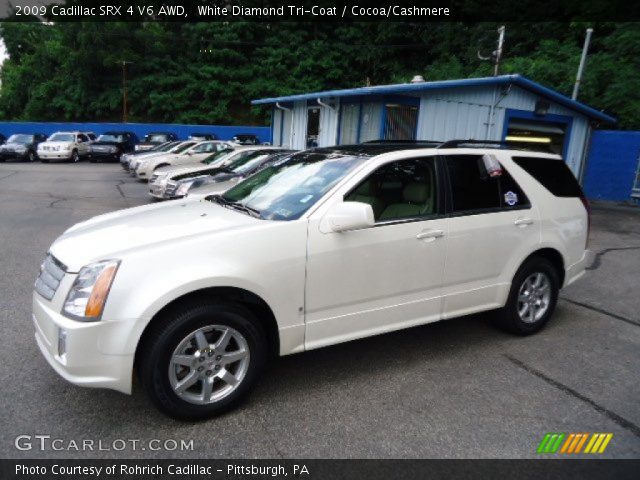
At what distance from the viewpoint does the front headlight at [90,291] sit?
9.12ft

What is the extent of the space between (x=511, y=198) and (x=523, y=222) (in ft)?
0.82

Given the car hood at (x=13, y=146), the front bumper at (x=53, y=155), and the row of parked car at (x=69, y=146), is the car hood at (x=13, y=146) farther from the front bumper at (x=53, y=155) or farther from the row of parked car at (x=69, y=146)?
the front bumper at (x=53, y=155)

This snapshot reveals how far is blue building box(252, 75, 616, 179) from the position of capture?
12484 mm

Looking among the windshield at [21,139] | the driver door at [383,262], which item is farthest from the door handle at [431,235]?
the windshield at [21,139]

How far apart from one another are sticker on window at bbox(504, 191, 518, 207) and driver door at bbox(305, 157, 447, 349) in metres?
0.84

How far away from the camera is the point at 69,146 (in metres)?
26.7

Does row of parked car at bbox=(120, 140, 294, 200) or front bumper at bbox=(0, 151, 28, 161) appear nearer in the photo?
row of parked car at bbox=(120, 140, 294, 200)

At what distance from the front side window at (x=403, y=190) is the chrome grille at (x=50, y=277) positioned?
2195 mm

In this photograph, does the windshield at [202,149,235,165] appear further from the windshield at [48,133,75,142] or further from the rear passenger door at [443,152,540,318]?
the windshield at [48,133,75,142]

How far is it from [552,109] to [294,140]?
983 centimetres

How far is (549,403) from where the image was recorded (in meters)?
3.47
